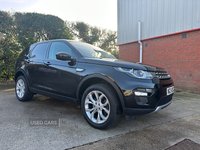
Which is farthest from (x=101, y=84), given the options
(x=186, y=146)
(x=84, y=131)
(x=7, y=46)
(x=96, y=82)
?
(x=7, y=46)

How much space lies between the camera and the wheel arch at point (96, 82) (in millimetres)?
2215

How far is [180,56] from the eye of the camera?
628cm

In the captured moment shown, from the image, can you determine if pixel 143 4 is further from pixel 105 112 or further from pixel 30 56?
pixel 105 112

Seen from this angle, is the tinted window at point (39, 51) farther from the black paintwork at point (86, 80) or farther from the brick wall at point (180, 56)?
the brick wall at point (180, 56)

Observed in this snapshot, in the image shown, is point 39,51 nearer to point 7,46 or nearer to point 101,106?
point 101,106

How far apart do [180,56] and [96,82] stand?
17.3ft

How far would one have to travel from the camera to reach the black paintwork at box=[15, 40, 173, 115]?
2146mm

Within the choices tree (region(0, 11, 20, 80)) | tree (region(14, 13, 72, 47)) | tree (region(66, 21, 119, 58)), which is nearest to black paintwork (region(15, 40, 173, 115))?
tree (region(0, 11, 20, 80))

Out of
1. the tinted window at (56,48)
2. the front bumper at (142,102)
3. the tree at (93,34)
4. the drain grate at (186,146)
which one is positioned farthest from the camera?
the tree at (93,34)

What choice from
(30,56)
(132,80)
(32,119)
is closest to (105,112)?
(132,80)

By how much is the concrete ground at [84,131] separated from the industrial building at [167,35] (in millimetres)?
3471

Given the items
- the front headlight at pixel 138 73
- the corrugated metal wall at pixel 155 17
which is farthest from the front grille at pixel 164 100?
the corrugated metal wall at pixel 155 17

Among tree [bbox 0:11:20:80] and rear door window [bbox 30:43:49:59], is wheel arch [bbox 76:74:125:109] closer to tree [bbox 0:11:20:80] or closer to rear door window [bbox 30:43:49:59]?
rear door window [bbox 30:43:49:59]

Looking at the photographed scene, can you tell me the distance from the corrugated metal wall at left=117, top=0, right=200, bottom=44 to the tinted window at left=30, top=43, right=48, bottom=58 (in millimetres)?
5677
